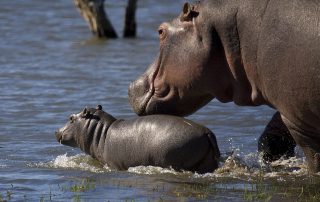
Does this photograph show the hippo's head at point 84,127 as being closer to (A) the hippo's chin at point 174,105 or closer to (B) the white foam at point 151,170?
(A) the hippo's chin at point 174,105

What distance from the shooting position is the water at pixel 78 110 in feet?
23.1

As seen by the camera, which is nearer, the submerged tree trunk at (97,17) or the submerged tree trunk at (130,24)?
the submerged tree trunk at (97,17)

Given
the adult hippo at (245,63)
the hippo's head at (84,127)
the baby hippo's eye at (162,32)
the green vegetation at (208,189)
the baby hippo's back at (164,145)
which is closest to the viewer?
the adult hippo at (245,63)

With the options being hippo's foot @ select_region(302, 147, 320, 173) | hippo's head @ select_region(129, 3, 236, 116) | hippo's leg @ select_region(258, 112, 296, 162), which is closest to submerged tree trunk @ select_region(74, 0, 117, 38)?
hippo's leg @ select_region(258, 112, 296, 162)

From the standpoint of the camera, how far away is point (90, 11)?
17.5 m

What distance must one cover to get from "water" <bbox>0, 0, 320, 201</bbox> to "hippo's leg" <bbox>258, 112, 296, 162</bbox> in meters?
0.11

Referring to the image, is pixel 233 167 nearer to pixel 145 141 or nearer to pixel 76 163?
pixel 145 141

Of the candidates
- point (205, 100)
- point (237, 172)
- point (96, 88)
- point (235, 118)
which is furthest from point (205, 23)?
point (96, 88)

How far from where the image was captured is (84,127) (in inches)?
325

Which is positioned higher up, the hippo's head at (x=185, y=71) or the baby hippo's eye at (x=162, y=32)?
the baby hippo's eye at (x=162, y=32)

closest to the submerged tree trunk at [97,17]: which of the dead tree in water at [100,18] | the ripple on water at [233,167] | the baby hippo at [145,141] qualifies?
the dead tree in water at [100,18]

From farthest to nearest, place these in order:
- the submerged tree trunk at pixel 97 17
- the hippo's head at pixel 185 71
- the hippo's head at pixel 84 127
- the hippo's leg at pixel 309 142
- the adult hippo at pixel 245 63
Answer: the submerged tree trunk at pixel 97 17, the hippo's head at pixel 84 127, the hippo's head at pixel 185 71, the hippo's leg at pixel 309 142, the adult hippo at pixel 245 63

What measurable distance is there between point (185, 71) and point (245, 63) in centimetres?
51

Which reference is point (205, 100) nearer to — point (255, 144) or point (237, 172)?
point (237, 172)
